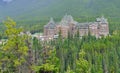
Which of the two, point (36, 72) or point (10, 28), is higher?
point (10, 28)

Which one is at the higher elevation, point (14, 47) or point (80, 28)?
point (80, 28)

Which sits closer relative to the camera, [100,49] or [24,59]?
[24,59]

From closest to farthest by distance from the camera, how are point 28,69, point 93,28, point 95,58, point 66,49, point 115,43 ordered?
point 28,69 < point 95,58 < point 66,49 < point 115,43 < point 93,28

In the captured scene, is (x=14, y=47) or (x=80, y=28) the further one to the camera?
(x=80, y=28)

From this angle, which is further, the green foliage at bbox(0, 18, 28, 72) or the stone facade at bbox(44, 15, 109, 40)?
the stone facade at bbox(44, 15, 109, 40)

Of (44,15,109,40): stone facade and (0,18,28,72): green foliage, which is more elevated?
(44,15,109,40): stone facade

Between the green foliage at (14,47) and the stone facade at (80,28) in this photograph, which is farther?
the stone facade at (80,28)

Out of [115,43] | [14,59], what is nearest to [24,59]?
[14,59]

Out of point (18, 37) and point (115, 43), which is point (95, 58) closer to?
point (115, 43)

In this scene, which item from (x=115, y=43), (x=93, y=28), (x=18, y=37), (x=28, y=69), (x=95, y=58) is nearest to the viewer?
(x=18, y=37)

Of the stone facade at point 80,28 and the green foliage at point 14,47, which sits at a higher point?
the stone facade at point 80,28
